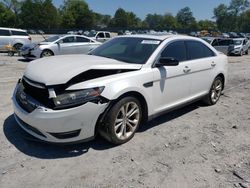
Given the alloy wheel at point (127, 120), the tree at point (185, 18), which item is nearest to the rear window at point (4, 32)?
the alloy wheel at point (127, 120)

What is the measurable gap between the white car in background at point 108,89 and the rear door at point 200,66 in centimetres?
3

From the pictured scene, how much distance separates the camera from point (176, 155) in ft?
13.4

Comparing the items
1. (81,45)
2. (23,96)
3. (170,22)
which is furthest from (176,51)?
(170,22)

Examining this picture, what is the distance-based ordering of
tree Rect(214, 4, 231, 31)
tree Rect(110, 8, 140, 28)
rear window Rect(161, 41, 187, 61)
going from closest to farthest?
rear window Rect(161, 41, 187, 61) → tree Rect(110, 8, 140, 28) → tree Rect(214, 4, 231, 31)

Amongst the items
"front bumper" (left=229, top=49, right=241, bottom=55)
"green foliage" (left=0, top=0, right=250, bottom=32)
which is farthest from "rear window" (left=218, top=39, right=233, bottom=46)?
"green foliage" (left=0, top=0, right=250, bottom=32)

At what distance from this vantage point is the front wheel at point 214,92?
20.9 ft

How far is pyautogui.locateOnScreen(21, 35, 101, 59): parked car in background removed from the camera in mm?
14578

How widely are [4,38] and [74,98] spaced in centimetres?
1760

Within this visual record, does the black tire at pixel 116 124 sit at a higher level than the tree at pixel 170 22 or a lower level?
lower

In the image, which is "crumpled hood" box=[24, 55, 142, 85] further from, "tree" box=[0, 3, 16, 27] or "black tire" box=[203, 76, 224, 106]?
"tree" box=[0, 3, 16, 27]

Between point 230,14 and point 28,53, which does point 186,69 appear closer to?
point 28,53

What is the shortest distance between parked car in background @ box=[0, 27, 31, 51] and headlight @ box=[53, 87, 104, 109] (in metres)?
16.9

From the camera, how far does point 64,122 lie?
3625 millimetres

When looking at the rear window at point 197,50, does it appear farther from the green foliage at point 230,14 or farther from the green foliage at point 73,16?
the green foliage at point 230,14
